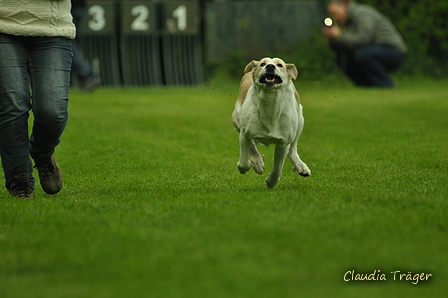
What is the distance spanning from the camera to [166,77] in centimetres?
1856

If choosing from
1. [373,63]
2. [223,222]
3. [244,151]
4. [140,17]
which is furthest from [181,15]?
[223,222]

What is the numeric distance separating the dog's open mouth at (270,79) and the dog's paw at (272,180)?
794 millimetres

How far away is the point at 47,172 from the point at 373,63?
477 inches

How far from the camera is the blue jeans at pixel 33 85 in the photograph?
5.61 metres

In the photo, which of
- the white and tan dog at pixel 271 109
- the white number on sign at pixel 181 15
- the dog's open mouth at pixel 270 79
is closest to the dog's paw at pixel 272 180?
the white and tan dog at pixel 271 109

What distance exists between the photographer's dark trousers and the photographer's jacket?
0.14m

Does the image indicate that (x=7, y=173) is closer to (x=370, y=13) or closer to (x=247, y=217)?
(x=247, y=217)

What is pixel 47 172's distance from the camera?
6141 millimetres

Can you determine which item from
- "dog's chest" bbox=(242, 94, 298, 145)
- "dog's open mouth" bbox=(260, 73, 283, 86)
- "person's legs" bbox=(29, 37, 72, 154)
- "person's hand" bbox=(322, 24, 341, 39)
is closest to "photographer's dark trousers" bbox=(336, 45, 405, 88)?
"person's hand" bbox=(322, 24, 341, 39)

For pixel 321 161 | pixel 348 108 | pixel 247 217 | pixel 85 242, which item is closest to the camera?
pixel 85 242

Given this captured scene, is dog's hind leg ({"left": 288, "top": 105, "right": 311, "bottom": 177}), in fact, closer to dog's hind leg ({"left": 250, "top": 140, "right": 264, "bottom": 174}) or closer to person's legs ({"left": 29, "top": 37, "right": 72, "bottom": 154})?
dog's hind leg ({"left": 250, "top": 140, "right": 264, "bottom": 174})

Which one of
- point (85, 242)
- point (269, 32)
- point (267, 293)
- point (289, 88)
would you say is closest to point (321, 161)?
point (289, 88)

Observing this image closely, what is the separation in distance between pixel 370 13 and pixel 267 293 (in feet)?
49.1

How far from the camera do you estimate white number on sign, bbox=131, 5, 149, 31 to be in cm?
1775
